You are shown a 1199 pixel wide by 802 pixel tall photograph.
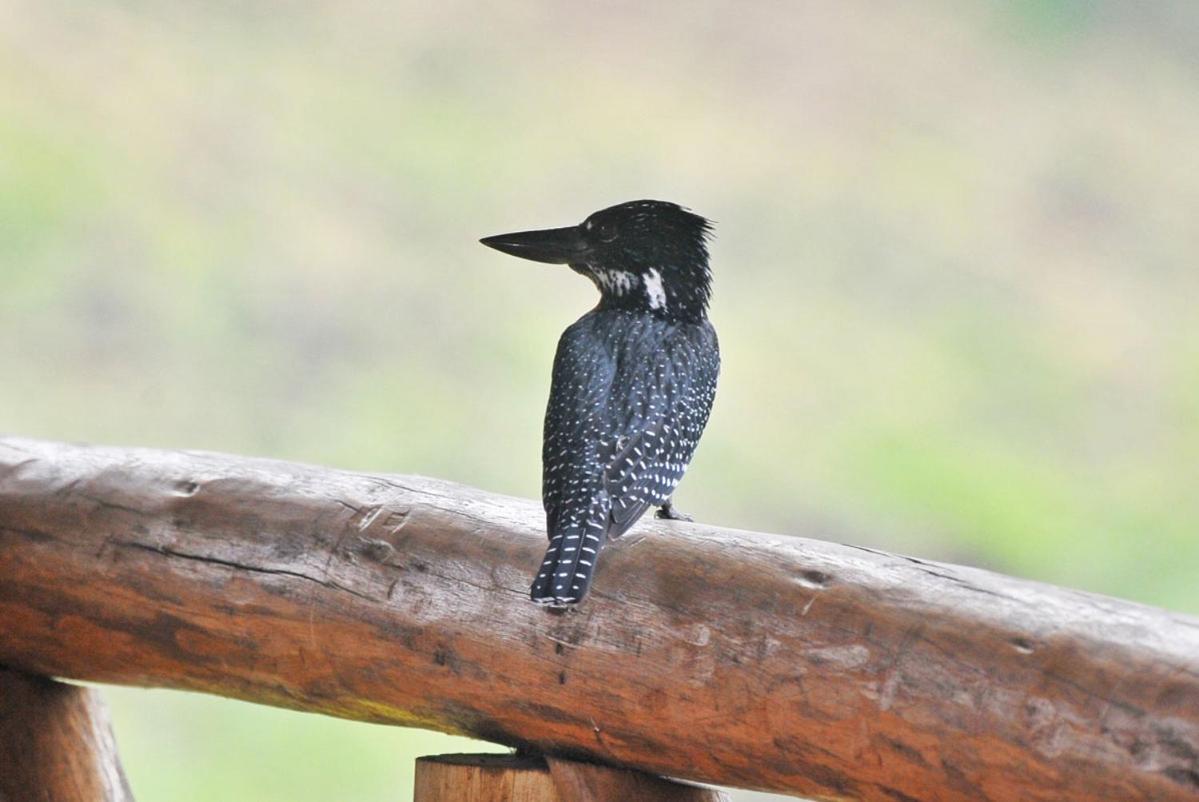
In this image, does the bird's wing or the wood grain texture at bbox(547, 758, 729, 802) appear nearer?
the wood grain texture at bbox(547, 758, 729, 802)

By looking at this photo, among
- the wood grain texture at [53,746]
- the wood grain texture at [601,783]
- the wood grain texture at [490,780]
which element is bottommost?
the wood grain texture at [53,746]

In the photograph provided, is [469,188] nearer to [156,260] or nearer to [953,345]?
[156,260]

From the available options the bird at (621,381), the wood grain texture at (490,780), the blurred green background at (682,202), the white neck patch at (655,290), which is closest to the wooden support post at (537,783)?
the wood grain texture at (490,780)

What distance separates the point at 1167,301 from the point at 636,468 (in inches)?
133

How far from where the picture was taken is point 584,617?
58.2 inches

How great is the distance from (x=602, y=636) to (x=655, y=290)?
60 centimetres

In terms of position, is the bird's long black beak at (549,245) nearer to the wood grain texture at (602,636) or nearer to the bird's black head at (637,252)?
the bird's black head at (637,252)

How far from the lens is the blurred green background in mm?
4414

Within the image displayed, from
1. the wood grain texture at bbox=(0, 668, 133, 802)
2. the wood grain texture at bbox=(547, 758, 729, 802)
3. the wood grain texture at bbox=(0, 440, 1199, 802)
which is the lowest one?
the wood grain texture at bbox=(0, 668, 133, 802)

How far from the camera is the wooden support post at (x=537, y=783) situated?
1.50 m

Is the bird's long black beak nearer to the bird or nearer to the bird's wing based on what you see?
the bird

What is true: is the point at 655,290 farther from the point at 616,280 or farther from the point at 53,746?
the point at 53,746

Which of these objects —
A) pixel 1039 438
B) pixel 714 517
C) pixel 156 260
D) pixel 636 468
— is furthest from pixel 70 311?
pixel 636 468

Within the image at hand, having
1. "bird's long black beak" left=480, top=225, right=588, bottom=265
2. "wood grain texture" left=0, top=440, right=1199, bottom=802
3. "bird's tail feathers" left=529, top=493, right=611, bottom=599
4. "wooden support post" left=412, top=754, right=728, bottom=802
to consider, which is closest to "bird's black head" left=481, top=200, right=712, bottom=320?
"bird's long black beak" left=480, top=225, right=588, bottom=265
